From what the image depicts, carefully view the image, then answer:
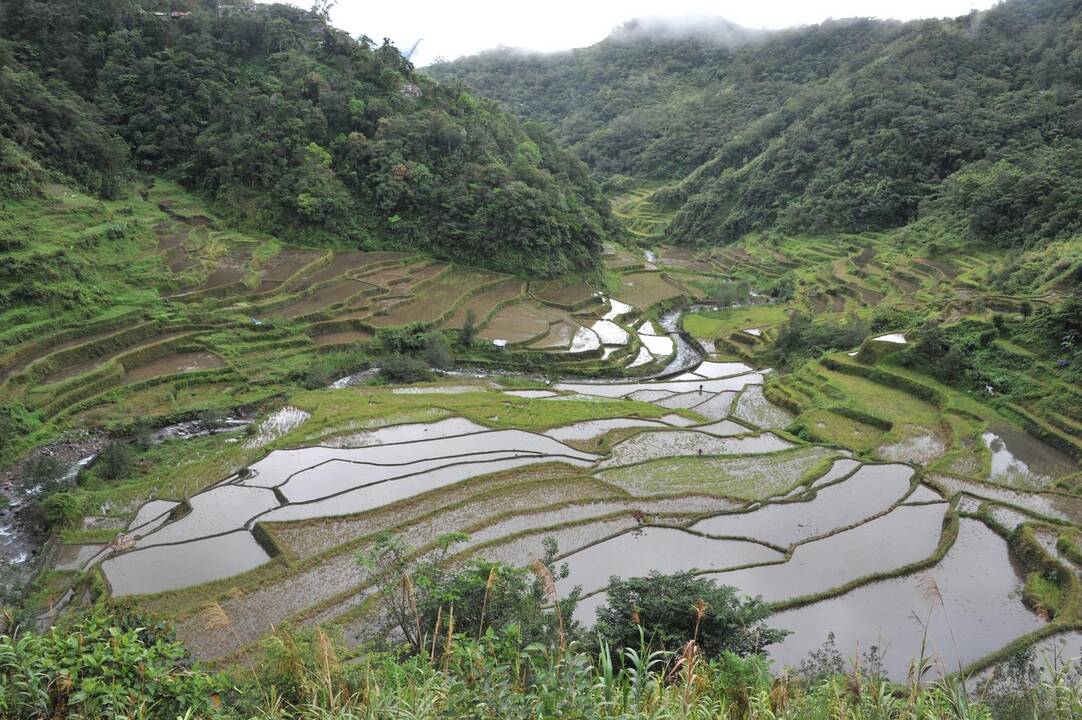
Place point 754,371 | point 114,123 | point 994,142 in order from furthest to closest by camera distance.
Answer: point 994,142 → point 114,123 → point 754,371

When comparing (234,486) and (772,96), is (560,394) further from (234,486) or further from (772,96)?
(772,96)

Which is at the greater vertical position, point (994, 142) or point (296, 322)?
point (994, 142)

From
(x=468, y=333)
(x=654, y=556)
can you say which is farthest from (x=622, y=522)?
(x=468, y=333)

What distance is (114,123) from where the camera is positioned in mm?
32156

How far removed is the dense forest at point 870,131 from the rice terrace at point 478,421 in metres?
0.52

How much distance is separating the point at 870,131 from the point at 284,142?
39447 mm

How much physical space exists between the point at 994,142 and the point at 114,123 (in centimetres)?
5154

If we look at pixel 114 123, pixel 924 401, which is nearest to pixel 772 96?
pixel 924 401

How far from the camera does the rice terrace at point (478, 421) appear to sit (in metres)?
5.82

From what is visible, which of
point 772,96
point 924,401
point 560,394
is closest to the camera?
point 924,401

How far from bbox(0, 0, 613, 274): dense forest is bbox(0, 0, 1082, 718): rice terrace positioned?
23 cm

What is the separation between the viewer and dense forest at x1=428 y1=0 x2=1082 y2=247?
32438 millimetres

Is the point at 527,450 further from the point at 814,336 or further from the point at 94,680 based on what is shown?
the point at 814,336

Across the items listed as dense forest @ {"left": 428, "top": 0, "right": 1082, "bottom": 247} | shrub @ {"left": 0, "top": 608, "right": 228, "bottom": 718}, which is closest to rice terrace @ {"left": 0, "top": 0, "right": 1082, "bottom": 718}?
shrub @ {"left": 0, "top": 608, "right": 228, "bottom": 718}
